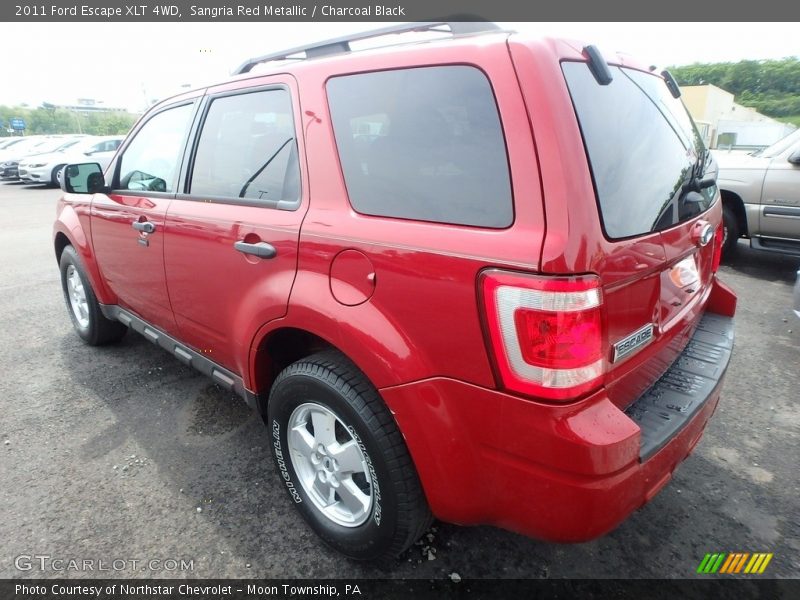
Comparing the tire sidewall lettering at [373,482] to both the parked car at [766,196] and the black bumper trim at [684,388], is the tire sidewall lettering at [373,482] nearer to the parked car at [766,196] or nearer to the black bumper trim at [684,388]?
the black bumper trim at [684,388]

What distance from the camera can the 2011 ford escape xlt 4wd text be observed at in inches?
54.6

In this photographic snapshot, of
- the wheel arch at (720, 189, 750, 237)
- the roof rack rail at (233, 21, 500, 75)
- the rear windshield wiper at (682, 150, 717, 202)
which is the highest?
the roof rack rail at (233, 21, 500, 75)

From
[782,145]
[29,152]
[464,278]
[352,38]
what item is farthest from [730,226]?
[29,152]

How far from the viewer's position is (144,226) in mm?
2787

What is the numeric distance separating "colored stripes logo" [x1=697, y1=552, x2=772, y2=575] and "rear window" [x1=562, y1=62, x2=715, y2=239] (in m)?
1.39

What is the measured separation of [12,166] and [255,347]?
22.6 meters

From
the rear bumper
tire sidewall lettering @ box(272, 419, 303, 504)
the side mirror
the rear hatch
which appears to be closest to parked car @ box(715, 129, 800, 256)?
the rear hatch

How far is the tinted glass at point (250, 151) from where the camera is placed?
2074mm

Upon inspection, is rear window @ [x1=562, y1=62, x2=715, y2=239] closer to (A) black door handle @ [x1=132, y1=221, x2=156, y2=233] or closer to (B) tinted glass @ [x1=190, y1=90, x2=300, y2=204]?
(B) tinted glass @ [x1=190, y1=90, x2=300, y2=204]

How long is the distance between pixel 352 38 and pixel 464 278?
1203 mm

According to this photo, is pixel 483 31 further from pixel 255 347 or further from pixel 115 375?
pixel 115 375

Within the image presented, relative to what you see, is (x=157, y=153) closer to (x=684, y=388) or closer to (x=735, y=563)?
(x=684, y=388)

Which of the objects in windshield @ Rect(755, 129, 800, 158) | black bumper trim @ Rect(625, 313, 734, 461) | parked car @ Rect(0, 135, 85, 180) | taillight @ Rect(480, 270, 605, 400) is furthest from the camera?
parked car @ Rect(0, 135, 85, 180)

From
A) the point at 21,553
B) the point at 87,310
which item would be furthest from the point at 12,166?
the point at 21,553
